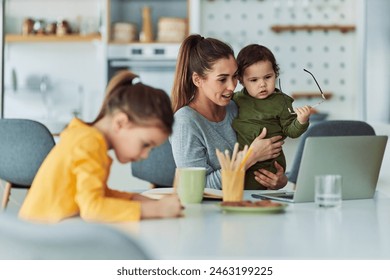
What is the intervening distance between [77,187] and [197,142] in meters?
0.74

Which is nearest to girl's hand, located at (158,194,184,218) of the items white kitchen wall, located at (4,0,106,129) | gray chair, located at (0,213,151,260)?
gray chair, located at (0,213,151,260)

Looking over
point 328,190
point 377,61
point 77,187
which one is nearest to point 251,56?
point 328,190

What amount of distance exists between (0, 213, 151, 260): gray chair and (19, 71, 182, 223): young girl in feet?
1.22

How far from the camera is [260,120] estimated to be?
2004 mm

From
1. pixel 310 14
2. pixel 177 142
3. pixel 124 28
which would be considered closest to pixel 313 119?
pixel 310 14

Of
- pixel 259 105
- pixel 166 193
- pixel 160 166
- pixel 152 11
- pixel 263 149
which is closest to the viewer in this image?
pixel 166 193

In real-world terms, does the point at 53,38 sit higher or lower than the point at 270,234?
higher

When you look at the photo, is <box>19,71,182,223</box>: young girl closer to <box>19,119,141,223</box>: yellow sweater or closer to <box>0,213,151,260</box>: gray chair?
<box>19,119,141,223</box>: yellow sweater

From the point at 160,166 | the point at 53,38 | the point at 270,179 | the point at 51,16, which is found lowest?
the point at 160,166

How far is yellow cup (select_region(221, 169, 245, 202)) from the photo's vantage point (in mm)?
1371

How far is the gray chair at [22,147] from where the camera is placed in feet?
9.02

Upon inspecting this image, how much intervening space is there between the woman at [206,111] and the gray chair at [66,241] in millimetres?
1081

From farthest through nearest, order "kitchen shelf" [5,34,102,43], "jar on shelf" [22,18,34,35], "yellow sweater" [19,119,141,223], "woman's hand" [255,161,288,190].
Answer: "jar on shelf" [22,18,34,35] → "kitchen shelf" [5,34,102,43] → "woman's hand" [255,161,288,190] → "yellow sweater" [19,119,141,223]

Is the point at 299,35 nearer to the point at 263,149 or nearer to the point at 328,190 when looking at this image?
the point at 263,149
